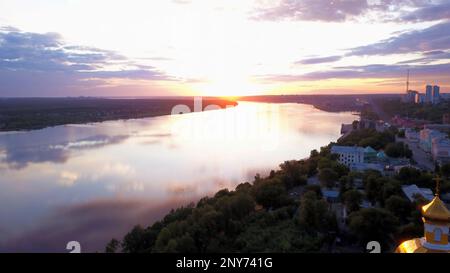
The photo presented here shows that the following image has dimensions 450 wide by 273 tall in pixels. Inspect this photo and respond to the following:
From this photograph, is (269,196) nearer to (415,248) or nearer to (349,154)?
(415,248)

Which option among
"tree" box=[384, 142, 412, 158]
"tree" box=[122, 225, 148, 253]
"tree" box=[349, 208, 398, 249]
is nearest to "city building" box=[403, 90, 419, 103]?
"tree" box=[384, 142, 412, 158]

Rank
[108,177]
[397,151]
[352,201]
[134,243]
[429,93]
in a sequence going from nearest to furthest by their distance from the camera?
[134,243], [352,201], [108,177], [397,151], [429,93]

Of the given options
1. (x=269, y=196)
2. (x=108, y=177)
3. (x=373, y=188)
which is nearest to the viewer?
(x=269, y=196)

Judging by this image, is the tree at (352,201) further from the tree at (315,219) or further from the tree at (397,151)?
the tree at (397,151)

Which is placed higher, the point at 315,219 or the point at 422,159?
the point at 315,219

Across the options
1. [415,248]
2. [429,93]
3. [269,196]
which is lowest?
[269,196]

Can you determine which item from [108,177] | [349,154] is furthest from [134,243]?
[349,154]

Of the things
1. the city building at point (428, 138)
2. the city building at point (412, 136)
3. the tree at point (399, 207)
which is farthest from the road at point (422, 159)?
the tree at point (399, 207)
